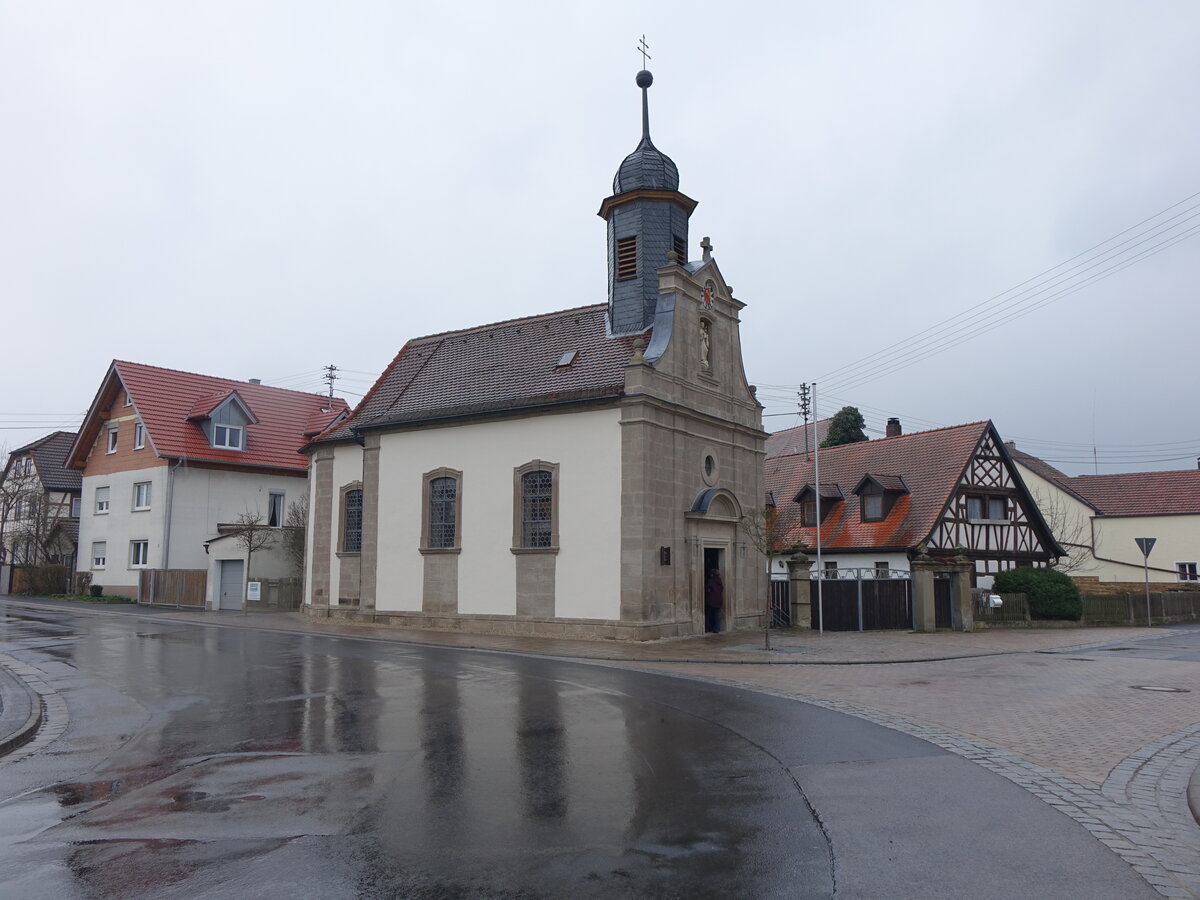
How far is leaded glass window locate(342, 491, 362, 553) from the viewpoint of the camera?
91.5ft

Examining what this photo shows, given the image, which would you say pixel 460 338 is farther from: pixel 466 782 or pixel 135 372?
pixel 466 782

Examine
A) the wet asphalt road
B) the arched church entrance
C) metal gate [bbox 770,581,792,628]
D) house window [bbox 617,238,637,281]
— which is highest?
house window [bbox 617,238,637,281]

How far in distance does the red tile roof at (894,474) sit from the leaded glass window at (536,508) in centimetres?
1249

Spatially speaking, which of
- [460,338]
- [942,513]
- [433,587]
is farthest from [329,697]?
[942,513]

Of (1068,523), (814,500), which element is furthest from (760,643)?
(1068,523)

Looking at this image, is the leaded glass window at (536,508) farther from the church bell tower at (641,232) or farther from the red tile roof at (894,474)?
the red tile roof at (894,474)

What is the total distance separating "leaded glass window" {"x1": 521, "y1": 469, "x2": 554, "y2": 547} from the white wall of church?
393 mm

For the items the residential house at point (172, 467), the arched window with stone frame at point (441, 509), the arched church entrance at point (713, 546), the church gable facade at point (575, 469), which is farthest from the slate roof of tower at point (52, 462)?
the arched church entrance at point (713, 546)

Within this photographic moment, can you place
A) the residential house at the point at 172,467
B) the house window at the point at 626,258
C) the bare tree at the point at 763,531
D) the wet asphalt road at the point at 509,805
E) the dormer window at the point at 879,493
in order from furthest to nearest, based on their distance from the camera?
the residential house at the point at 172,467 < the dormer window at the point at 879,493 < the house window at the point at 626,258 < the bare tree at the point at 763,531 < the wet asphalt road at the point at 509,805

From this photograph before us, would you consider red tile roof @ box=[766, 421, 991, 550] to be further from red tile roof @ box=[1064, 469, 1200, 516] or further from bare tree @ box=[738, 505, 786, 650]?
red tile roof @ box=[1064, 469, 1200, 516]

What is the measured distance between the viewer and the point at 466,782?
287 inches

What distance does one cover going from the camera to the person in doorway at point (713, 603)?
2428cm

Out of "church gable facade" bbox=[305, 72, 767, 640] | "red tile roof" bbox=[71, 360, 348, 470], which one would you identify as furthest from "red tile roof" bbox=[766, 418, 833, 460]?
"church gable facade" bbox=[305, 72, 767, 640]

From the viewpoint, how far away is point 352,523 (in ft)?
92.2
